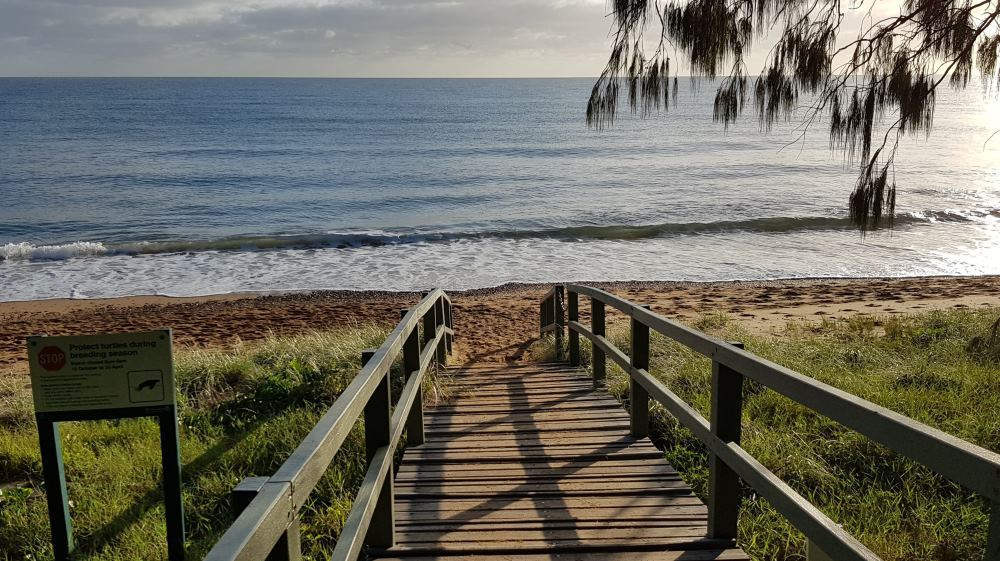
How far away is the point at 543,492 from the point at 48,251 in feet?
74.6

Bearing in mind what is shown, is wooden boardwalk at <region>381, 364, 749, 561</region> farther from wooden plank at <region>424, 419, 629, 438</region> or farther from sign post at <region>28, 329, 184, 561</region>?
→ sign post at <region>28, 329, 184, 561</region>

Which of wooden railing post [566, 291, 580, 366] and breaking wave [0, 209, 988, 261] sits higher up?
wooden railing post [566, 291, 580, 366]

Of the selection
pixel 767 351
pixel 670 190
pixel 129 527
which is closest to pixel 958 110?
pixel 670 190

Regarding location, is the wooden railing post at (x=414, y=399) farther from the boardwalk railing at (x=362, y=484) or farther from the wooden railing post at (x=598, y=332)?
the wooden railing post at (x=598, y=332)

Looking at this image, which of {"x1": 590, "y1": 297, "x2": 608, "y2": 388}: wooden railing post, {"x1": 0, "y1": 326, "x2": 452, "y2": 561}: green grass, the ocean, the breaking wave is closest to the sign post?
{"x1": 0, "y1": 326, "x2": 452, "y2": 561}: green grass

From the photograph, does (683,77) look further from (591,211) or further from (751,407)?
(591,211)

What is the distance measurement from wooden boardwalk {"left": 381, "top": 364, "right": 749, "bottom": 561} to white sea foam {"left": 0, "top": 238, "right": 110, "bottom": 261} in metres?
20.5

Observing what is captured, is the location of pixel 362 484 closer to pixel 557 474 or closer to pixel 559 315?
pixel 557 474

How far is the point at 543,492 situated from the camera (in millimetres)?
3877

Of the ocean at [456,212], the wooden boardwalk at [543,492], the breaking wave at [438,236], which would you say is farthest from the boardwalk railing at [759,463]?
the breaking wave at [438,236]

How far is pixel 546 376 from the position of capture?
7.27m

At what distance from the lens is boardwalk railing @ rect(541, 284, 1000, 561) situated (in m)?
1.63

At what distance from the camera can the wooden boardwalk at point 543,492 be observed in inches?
127

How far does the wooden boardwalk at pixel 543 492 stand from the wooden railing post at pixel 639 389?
93 mm
